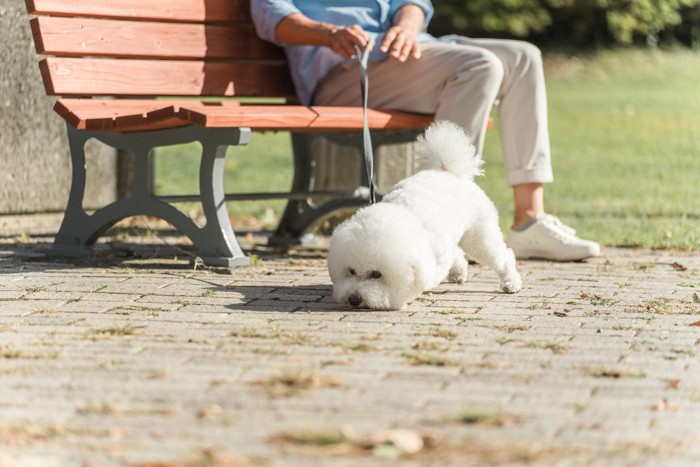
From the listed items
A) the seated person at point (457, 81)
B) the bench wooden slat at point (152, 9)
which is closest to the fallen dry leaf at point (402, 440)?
the seated person at point (457, 81)

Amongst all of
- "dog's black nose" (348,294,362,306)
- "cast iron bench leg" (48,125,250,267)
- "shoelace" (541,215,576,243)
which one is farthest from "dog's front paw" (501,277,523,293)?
"cast iron bench leg" (48,125,250,267)

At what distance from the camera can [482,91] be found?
5.91 meters

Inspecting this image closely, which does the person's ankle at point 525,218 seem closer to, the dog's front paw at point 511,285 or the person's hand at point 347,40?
the dog's front paw at point 511,285

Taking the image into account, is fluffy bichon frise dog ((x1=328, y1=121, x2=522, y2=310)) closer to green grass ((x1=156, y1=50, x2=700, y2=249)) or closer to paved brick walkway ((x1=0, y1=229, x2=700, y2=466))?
paved brick walkway ((x1=0, y1=229, x2=700, y2=466))

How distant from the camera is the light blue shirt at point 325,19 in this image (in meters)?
6.29

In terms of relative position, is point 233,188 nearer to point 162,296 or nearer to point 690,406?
point 162,296

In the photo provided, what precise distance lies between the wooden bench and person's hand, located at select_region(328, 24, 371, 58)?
0.29 metres

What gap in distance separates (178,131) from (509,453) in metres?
3.30

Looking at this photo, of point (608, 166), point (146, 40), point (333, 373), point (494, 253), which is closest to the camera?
point (333, 373)

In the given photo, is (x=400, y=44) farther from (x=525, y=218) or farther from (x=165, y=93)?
(x=165, y=93)

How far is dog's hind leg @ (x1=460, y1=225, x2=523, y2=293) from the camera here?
5.05m

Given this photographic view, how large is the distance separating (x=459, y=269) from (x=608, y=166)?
6536 mm

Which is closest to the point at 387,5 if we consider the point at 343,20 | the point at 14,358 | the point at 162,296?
the point at 343,20

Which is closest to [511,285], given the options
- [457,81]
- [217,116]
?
[457,81]
